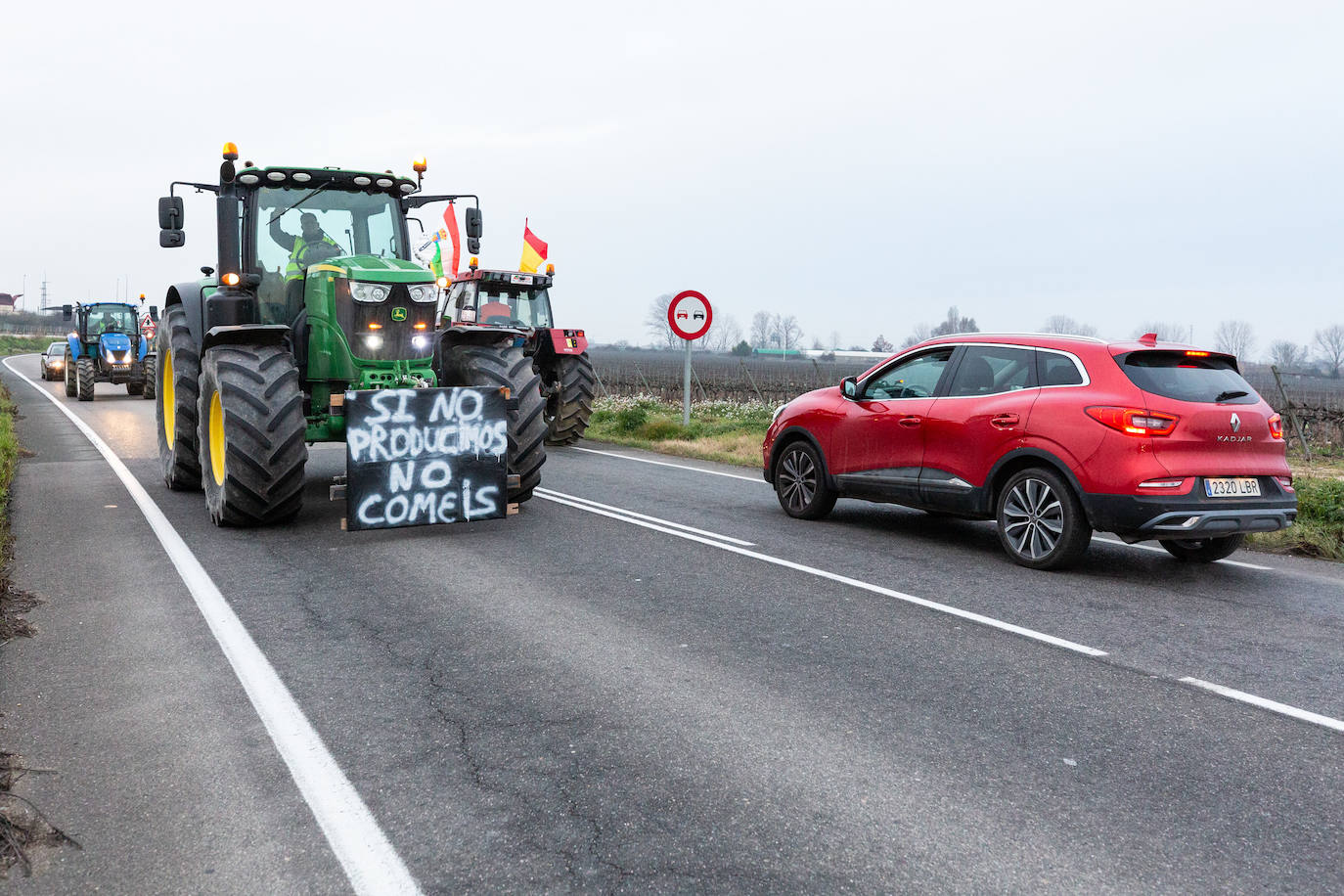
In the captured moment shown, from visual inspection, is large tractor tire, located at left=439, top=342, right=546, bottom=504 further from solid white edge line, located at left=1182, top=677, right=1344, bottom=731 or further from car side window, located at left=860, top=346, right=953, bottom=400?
solid white edge line, located at left=1182, top=677, right=1344, bottom=731

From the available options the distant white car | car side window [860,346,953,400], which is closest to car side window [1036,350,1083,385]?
car side window [860,346,953,400]

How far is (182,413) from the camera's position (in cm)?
999

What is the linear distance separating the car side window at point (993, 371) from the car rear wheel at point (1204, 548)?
156cm

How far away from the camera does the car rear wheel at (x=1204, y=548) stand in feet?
25.9

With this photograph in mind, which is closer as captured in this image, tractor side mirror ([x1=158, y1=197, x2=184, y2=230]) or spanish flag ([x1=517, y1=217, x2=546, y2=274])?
tractor side mirror ([x1=158, y1=197, x2=184, y2=230])

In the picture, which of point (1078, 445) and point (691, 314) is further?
point (691, 314)

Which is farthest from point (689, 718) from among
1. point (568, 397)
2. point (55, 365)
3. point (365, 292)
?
point (55, 365)

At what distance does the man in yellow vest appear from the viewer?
9.39 metres

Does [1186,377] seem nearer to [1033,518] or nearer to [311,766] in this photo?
[1033,518]

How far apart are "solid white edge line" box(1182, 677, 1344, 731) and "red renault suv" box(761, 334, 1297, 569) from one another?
222 cm

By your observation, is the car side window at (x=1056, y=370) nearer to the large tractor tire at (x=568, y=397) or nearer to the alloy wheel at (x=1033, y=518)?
the alloy wheel at (x=1033, y=518)

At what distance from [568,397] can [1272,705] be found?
1255cm

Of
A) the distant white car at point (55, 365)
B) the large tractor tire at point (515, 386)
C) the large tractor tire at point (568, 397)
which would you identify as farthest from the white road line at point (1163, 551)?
the distant white car at point (55, 365)

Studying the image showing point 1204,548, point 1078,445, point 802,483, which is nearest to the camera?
point 1078,445
